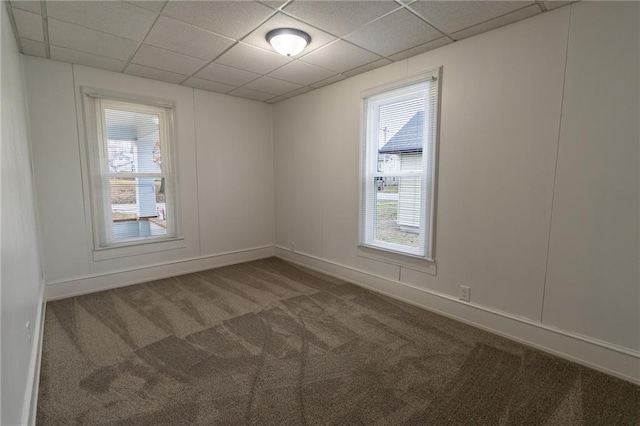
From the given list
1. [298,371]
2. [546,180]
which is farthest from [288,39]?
[298,371]

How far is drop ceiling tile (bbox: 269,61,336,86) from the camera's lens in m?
3.45

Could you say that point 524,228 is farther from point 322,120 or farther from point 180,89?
point 180,89

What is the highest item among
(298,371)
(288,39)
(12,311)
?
(288,39)

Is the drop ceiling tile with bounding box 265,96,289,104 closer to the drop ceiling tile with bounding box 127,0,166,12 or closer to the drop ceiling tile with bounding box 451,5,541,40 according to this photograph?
the drop ceiling tile with bounding box 127,0,166,12

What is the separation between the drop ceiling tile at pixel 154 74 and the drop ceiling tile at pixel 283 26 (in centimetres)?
145

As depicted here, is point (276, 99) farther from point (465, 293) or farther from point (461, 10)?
point (465, 293)

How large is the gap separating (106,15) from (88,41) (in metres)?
0.64

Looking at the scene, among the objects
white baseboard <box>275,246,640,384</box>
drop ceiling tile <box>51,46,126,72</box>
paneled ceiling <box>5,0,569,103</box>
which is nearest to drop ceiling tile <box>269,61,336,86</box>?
paneled ceiling <box>5,0,569,103</box>

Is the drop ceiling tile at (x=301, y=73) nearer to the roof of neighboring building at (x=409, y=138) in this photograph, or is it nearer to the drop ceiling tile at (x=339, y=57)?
the drop ceiling tile at (x=339, y=57)

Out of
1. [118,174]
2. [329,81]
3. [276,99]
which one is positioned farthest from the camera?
[276,99]

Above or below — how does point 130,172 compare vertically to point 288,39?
below

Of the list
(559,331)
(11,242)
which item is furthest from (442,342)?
(11,242)

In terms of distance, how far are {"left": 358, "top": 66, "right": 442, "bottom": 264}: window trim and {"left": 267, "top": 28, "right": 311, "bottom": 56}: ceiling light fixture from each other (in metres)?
1.12

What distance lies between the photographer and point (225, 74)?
3.73 meters
